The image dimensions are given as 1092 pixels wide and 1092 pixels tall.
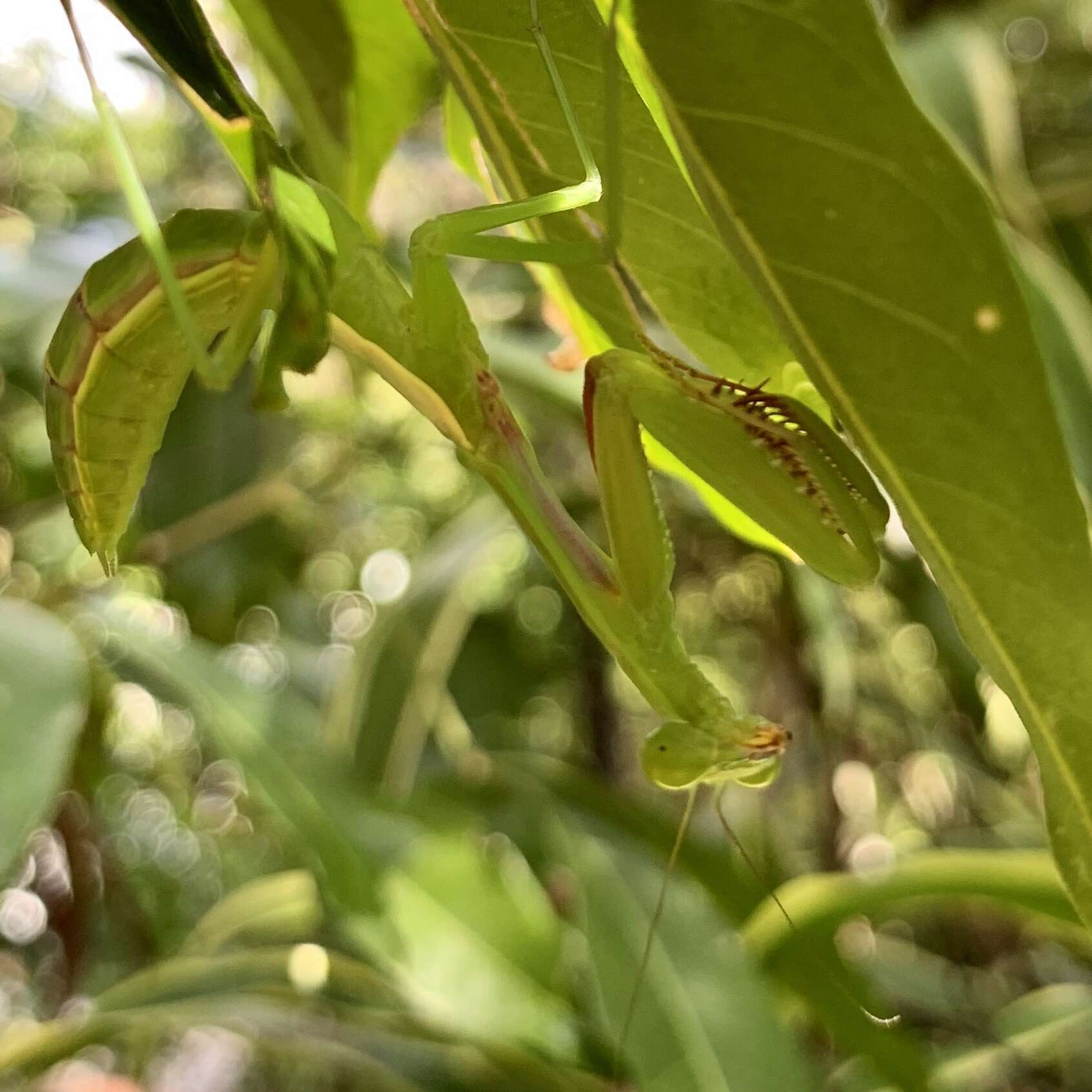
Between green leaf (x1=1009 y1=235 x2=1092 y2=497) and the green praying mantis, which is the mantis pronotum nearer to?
the green praying mantis

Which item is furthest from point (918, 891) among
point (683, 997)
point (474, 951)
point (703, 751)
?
point (703, 751)

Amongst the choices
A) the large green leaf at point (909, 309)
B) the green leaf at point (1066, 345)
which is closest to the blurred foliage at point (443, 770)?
the green leaf at point (1066, 345)

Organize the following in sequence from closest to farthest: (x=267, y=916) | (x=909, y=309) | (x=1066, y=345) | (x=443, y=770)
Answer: (x=909, y=309), (x=1066, y=345), (x=267, y=916), (x=443, y=770)

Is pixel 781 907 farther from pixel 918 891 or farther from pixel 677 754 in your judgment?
pixel 918 891

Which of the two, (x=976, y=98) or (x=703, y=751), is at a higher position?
(x=976, y=98)

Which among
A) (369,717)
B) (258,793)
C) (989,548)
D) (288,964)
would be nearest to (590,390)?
(989,548)

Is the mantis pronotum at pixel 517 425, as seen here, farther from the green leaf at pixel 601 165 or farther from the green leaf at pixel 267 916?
the green leaf at pixel 267 916

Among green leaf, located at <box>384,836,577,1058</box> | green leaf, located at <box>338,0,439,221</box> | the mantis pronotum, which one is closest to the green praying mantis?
the mantis pronotum

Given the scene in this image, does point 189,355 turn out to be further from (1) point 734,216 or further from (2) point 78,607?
(2) point 78,607
